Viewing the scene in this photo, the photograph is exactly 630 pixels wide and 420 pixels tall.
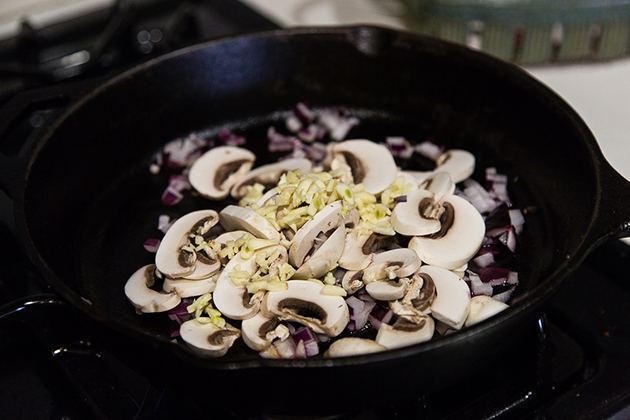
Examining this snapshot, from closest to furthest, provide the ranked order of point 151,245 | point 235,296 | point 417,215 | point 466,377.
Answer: point 466,377 → point 235,296 → point 417,215 → point 151,245

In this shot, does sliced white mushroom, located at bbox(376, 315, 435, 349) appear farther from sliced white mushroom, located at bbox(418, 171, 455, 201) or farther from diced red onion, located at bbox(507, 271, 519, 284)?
sliced white mushroom, located at bbox(418, 171, 455, 201)

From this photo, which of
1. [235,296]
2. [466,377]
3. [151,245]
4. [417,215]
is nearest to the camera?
[466,377]

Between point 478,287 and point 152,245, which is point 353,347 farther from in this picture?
point 152,245

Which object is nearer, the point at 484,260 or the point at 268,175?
the point at 484,260

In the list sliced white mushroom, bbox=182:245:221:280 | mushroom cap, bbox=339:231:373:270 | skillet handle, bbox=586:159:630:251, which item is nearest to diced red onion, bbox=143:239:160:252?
sliced white mushroom, bbox=182:245:221:280

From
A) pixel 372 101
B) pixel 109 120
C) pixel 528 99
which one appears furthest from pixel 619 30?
pixel 109 120

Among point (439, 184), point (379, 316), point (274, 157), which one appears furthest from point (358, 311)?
point (274, 157)

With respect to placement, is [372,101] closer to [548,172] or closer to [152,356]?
[548,172]
